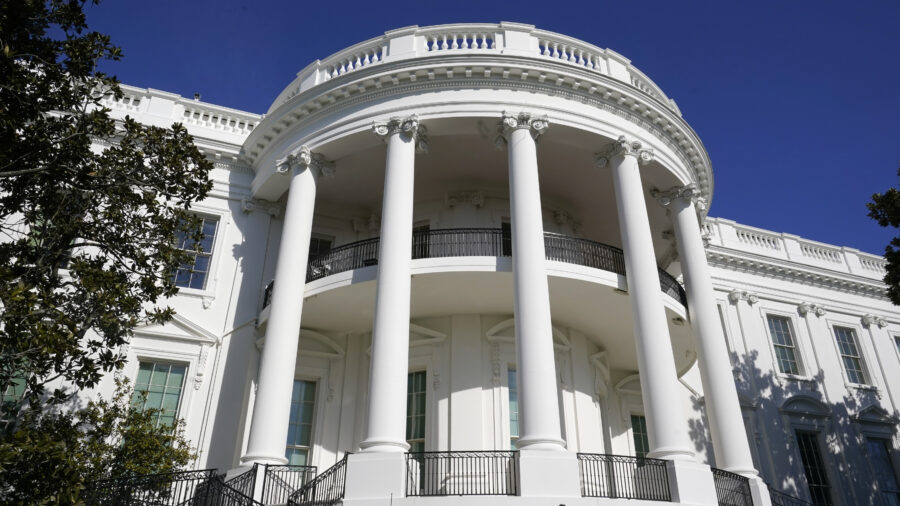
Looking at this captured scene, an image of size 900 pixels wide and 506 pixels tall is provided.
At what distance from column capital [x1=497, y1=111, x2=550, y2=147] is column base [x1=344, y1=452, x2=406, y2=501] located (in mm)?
7322

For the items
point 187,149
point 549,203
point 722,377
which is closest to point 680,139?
point 549,203

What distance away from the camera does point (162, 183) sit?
9078 millimetres

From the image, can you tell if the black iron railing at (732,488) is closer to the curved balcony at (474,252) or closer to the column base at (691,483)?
the column base at (691,483)

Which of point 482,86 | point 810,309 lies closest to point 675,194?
point 482,86

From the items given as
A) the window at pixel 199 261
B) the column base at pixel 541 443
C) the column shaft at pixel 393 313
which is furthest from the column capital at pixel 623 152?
the window at pixel 199 261

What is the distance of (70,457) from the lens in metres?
7.80

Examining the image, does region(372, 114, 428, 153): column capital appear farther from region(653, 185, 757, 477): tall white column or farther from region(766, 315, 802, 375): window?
region(766, 315, 802, 375): window

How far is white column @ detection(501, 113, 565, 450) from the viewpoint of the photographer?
10.9 metres

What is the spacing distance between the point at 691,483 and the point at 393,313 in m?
6.04

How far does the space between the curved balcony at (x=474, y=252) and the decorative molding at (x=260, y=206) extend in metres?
1.97

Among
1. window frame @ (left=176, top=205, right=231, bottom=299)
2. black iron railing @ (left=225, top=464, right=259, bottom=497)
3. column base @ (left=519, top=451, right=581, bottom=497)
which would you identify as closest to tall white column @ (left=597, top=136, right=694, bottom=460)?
column base @ (left=519, top=451, right=581, bottom=497)

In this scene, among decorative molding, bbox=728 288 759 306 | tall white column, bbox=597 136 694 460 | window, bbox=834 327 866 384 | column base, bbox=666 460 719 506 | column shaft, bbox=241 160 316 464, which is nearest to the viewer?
column base, bbox=666 460 719 506

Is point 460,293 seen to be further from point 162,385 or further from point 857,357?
point 857,357

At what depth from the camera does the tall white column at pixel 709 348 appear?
44.9 feet
